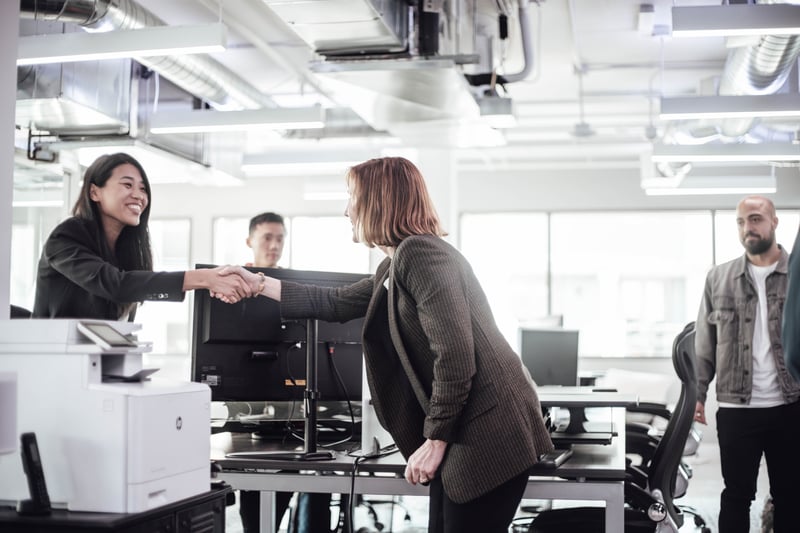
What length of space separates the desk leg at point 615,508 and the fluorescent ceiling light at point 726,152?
464 cm

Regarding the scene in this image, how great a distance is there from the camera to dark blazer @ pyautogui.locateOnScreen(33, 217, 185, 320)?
2.50 metres

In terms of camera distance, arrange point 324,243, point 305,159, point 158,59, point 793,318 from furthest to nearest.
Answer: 1. point 324,243
2. point 305,159
3. point 158,59
4. point 793,318

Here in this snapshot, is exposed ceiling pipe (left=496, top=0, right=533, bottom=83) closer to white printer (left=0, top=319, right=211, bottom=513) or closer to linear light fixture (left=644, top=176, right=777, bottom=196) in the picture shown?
linear light fixture (left=644, top=176, right=777, bottom=196)

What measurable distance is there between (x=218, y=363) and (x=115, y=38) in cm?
235

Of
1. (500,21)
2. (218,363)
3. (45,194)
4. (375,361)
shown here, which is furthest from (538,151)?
(375,361)

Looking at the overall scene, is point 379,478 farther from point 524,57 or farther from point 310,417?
point 524,57

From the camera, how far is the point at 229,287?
258 cm

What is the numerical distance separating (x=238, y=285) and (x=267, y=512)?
65 centimetres

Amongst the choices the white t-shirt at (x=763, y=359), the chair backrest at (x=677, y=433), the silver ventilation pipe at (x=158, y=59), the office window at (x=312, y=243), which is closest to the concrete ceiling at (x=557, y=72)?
the silver ventilation pipe at (x=158, y=59)

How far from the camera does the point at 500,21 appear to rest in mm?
5504

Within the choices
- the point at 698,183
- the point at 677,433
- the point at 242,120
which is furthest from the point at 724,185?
the point at 677,433

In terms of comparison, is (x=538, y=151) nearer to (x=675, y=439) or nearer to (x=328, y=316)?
(x=675, y=439)

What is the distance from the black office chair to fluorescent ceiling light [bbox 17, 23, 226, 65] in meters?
2.57

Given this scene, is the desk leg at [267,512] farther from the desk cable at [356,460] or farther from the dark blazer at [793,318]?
the dark blazer at [793,318]
